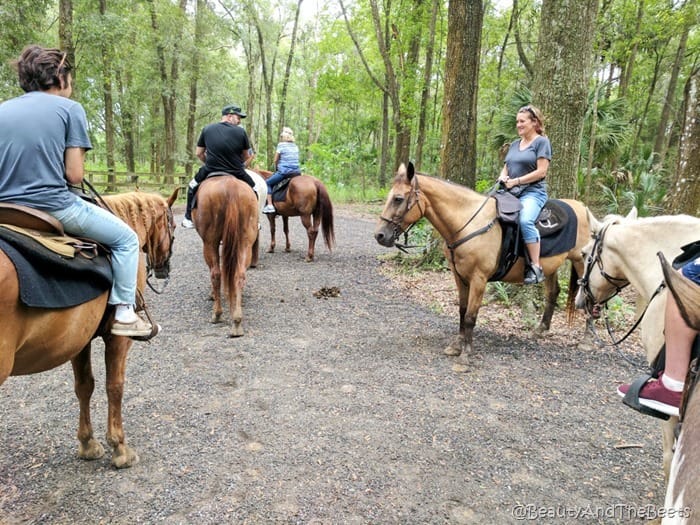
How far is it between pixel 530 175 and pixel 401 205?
4.97ft

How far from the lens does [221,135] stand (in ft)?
18.8

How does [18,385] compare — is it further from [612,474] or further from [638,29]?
[638,29]

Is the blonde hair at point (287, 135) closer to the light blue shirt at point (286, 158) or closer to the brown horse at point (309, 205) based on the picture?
the light blue shirt at point (286, 158)

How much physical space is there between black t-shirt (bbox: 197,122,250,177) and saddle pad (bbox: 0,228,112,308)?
3.65 meters

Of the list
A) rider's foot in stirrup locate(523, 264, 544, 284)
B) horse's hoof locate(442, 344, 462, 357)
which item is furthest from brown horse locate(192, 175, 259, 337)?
rider's foot in stirrup locate(523, 264, 544, 284)

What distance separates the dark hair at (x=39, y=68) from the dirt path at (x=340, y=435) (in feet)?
7.92

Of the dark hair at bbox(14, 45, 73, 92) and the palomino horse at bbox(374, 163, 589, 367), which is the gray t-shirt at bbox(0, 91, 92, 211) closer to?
the dark hair at bbox(14, 45, 73, 92)

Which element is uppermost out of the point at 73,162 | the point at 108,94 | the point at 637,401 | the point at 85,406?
the point at 108,94

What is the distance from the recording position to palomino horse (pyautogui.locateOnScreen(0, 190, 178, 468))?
1.97 m

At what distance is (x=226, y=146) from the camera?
576 centimetres

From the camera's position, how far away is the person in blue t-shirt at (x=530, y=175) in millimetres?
4650

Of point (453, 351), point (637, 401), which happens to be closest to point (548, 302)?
point (453, 351)

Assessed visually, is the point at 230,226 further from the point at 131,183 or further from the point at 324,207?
the point at 131,183

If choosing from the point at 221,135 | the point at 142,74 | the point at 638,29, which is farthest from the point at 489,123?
the point at 221,135
